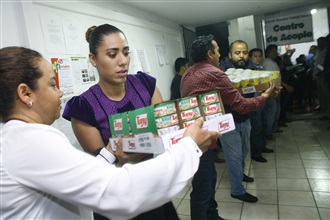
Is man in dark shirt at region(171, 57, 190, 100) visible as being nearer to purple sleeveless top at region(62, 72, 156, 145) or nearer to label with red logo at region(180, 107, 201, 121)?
purple sleeveless top at region(62, 72, 156, 145)

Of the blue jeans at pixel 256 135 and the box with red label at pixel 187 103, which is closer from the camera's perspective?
the box with red label at pixel 187 103

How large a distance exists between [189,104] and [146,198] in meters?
0.45

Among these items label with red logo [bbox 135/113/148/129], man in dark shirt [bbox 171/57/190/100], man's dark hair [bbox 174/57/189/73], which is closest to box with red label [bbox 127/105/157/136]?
label with red logo [bbox 135/113/148/129]

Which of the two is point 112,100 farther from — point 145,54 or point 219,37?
point 219,37

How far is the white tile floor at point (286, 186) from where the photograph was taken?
215 cm

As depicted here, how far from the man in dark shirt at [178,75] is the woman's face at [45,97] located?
3072mm

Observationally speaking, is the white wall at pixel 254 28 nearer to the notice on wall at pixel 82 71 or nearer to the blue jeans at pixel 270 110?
the blue jeans at pixel 270 110

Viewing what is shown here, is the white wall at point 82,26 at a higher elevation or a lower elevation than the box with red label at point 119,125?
higher

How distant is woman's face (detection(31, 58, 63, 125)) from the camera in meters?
0.67

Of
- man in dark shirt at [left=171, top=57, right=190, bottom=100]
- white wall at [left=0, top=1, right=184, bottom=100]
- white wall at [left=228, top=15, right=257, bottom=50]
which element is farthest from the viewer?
white wall at [left=228, top=15, right=257, bottom=50]

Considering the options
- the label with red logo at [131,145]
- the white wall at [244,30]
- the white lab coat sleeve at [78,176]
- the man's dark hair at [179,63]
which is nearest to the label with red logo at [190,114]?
the label with red logo at [131,145]

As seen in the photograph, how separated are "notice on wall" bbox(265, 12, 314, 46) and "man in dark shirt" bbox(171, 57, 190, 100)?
262cm

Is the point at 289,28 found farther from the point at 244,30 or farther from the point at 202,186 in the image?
the point at 202,186

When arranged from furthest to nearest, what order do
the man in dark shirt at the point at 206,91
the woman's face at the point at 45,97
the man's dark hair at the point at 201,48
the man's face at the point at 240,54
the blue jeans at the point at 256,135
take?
1. the blue jeans at the point at 256,135
2. the man's face at the point at 240,54
3. the man's dark hair at the point at 201,48
4. the man in dark shirt at the point at 206,91
5. the woman's face at the point at 45,97
